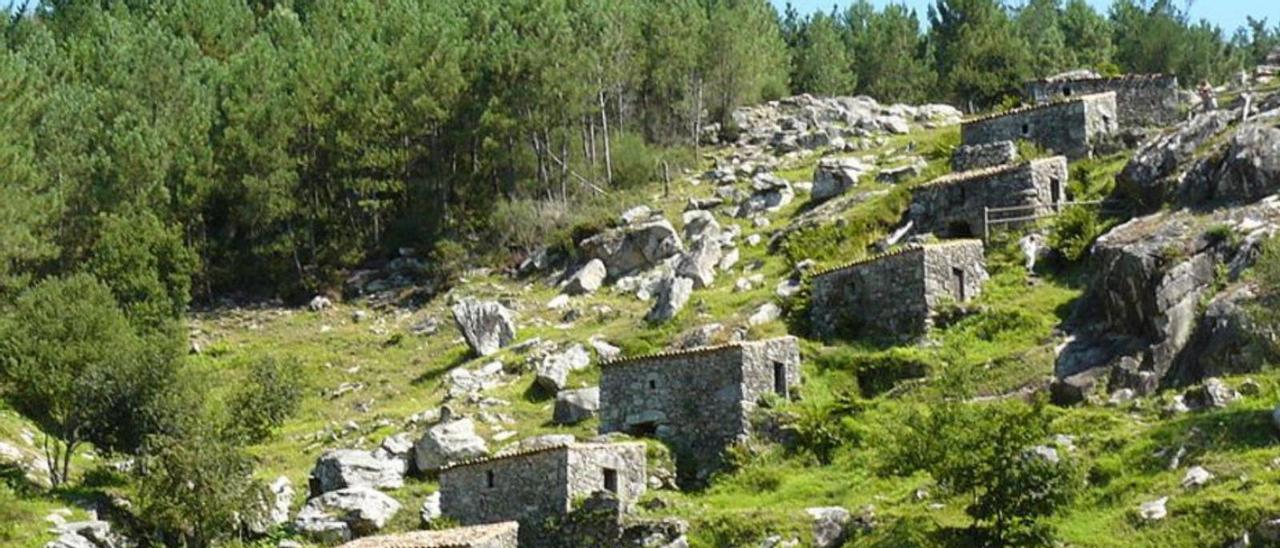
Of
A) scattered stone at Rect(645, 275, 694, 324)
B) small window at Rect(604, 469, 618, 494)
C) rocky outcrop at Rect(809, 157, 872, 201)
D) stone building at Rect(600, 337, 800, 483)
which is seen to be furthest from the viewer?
rocky outcrop at Rect(809, 157, 872, 201)

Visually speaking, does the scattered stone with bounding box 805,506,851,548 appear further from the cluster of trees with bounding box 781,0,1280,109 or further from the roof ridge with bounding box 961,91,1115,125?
the cluster of trees with bounding box 781,0,1280,109

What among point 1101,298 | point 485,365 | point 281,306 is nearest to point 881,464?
point 1101,298

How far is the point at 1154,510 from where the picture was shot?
41.4m

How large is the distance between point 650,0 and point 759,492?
58.1 meters

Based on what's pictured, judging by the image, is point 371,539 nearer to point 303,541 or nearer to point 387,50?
point 303,541

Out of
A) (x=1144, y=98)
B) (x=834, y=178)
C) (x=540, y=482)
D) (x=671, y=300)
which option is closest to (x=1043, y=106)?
(x=1144, y=98)

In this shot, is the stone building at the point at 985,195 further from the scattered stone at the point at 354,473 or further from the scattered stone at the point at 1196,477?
the scattered stone at the point at 1196,477

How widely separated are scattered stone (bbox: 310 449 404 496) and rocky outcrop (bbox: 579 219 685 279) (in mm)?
21326

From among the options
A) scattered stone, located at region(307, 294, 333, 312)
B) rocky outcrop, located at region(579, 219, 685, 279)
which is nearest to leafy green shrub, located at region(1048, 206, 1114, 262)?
rocky outcrop, located at region(579, 219, 685, 279)

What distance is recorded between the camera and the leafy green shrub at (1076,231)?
5974cm

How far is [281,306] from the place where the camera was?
82250 millimetres

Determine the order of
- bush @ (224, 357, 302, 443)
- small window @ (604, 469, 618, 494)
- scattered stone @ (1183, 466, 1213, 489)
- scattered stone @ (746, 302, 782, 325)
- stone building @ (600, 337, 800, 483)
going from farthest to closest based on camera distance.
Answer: bush @ (224, 357, 302, 443)
scattered stone @ (746, 302, 782, 325)
stone building @ (600, 337, 800, 483)
small window @ (604, 469, 618, 494)
scattered stone @ (1183, 466, 1213, 489)

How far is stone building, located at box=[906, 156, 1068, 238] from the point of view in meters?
63.3

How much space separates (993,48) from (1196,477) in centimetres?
6228
